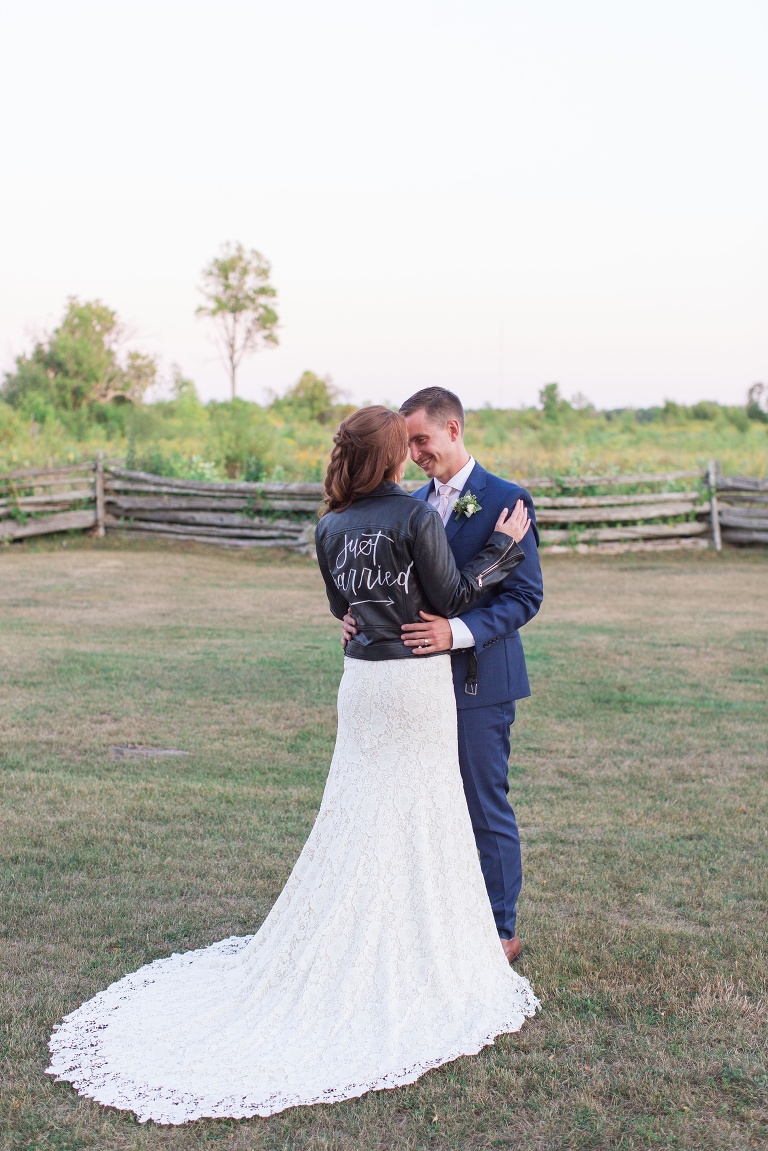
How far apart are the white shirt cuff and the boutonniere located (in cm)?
44

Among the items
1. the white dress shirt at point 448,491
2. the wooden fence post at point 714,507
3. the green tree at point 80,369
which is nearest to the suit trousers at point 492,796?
the white dress shirt at point 448,491

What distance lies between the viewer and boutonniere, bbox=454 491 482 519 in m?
3.69

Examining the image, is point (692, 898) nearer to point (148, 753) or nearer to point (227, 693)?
point (148, 753)

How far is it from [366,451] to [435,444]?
546mm

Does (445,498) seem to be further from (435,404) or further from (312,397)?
(312,397)

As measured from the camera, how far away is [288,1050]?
316cm

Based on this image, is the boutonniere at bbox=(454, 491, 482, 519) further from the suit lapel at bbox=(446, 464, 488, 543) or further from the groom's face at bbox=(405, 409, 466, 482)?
the groom's face at bbox=(405, 409, 466, 482)

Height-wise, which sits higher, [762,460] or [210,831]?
[762,460]

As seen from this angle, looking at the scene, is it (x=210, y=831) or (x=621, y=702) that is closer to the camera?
(x=210, y=831)

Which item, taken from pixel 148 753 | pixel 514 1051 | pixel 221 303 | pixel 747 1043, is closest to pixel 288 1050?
pixel 514 1051

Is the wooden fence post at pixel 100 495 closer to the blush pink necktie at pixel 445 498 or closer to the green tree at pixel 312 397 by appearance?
the blush pink necktie at pixel 445 498

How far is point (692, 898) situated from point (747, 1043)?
4.03 ft

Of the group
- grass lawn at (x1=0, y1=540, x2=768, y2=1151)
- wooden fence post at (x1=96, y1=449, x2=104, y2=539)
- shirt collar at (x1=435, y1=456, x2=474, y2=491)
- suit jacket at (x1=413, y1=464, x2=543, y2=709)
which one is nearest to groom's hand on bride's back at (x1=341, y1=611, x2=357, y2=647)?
suit jacket at (x1=413, y1=464, x2=543, y2=709)

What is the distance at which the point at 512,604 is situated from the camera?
3.63m
